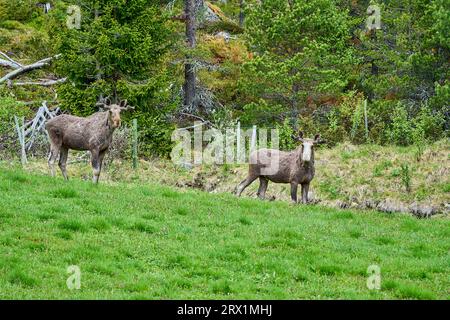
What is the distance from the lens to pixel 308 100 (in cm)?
3622

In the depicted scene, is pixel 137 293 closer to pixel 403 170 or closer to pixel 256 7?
pixel 403 170

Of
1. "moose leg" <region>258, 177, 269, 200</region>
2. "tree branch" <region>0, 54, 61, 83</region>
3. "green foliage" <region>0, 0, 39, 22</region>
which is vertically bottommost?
"moose leg" <region>258, 177, 269, 200</region>

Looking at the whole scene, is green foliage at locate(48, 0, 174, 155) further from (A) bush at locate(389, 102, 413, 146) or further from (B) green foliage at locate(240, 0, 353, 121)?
(A) bush at locate(389, 102, 413, 146)

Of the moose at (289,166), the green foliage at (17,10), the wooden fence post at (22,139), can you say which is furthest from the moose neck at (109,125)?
the green foliage at (17,10)

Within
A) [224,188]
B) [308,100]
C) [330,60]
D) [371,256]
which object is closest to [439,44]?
[330,60]

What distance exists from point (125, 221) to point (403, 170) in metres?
11.2

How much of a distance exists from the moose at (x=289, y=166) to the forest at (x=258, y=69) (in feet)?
14.7

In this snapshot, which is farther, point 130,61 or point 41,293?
point 130,61

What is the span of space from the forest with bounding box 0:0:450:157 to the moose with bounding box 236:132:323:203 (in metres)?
4.48

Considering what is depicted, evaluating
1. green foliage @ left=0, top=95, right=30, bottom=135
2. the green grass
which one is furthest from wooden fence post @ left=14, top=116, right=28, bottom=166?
the green grass

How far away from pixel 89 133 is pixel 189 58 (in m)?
13.2

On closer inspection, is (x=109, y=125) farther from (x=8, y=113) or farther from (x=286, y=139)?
(x=286, y=139)

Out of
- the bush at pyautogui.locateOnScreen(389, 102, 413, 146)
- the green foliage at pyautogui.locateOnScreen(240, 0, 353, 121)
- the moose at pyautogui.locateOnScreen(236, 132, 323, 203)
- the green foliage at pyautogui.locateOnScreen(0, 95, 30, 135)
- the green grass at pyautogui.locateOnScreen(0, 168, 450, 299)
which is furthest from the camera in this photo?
the green foliage at pyautogui.locateOnScreen(240, 0, 353, 121)

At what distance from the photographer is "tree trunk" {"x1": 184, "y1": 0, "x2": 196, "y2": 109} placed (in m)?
34.3
